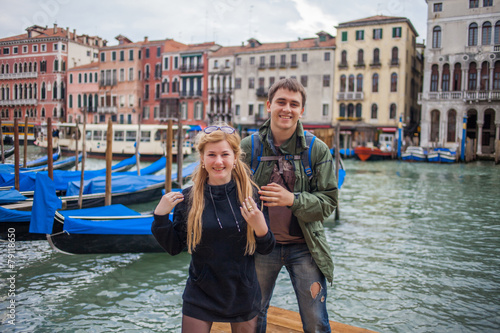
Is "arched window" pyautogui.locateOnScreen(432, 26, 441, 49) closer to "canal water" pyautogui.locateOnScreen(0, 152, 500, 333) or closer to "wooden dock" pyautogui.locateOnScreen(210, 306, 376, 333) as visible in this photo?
"canal water" pyautogui.locateOnScreen(0, 152, 500, 333)

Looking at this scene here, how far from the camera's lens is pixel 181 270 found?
19.3ft

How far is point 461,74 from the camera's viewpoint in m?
29.0

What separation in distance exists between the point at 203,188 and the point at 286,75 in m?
33.0

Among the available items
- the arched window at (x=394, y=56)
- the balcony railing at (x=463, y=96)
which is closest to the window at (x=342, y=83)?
the arched window at (x=394, y=56)

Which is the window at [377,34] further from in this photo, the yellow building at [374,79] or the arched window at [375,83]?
the arched window at [375,83]

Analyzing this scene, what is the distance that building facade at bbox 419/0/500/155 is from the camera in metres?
27.4

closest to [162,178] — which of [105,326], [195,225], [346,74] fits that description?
[105,326]

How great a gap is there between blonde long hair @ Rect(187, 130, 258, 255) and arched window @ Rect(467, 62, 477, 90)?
3100cm

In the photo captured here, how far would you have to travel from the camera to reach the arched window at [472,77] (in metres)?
28.6

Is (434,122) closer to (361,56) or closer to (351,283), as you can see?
(361,56)

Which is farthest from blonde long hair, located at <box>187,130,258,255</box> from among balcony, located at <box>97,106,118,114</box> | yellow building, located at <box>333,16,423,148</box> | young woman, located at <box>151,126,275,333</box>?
balcony, located at <box>97,106,118,114</box>

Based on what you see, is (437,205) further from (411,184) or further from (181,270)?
(181,270)

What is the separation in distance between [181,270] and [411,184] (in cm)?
1162

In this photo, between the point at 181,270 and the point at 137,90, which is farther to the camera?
the point at 137,90
